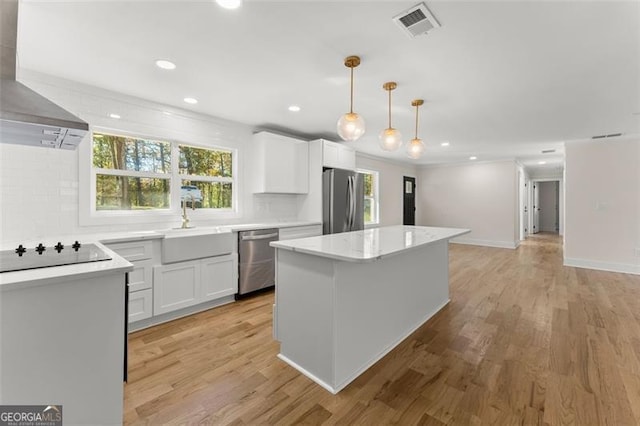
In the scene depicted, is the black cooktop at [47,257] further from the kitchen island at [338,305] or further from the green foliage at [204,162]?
the green foliage at [204,162]

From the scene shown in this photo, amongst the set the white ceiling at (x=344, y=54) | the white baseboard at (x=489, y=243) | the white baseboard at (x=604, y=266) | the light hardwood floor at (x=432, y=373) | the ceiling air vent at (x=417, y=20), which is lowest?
the light hardwood floor at (x=432, y=373)

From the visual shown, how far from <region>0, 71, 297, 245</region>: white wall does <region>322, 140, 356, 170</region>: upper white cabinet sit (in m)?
1.92

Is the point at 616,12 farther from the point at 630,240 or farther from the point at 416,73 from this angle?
the point at 630,240

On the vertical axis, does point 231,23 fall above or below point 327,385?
above

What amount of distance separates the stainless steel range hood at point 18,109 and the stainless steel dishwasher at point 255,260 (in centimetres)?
207

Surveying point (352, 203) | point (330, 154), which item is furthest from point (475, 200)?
point (330, 154)

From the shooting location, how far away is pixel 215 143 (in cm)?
371

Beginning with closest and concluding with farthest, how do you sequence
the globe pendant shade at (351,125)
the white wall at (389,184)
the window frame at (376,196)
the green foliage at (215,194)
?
1. the globe pendant shade at (351,125)
2. the green foliage at (215,194)
3. the white wall at (389,184)
4. the window frame at (376,196)

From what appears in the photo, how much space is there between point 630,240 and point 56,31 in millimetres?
7809

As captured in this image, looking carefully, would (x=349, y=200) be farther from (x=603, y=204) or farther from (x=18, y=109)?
(x=603, y=204)

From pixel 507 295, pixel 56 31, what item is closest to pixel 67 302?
pixel 56 31

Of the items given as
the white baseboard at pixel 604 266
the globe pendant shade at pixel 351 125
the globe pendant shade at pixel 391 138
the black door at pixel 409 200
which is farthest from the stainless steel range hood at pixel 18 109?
the black door at pixel 409 200

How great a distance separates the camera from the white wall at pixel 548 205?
11219 millimetres

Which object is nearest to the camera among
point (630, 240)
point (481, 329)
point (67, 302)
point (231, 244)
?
point (67, 302)
